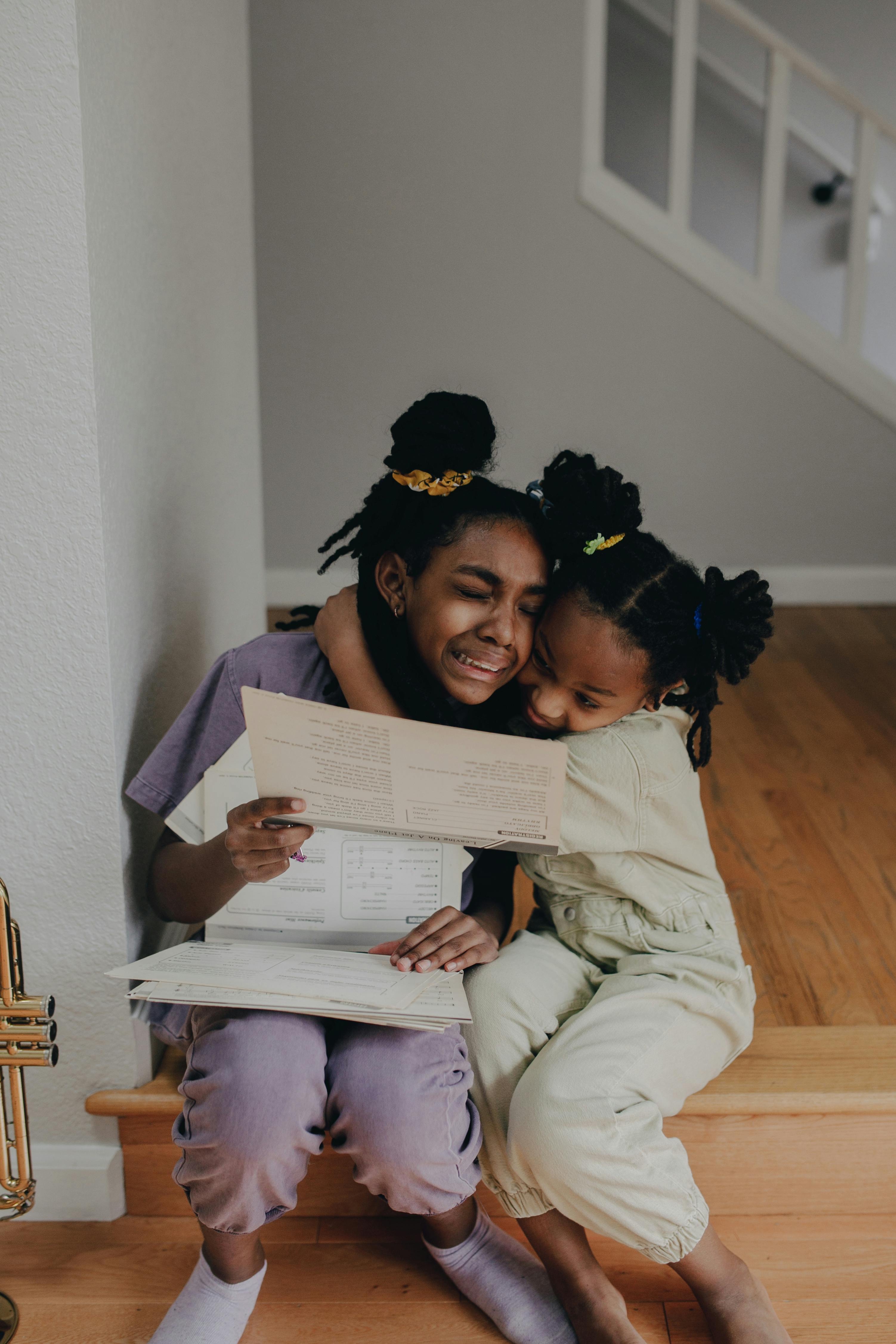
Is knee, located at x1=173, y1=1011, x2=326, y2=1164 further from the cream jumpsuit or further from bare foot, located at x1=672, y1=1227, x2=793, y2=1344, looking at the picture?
bare foot, located at x1=672, y1=1227, x2=793, y2=1344

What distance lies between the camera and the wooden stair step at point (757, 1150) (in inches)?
44.1

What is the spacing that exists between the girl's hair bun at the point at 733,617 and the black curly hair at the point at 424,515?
171 mm

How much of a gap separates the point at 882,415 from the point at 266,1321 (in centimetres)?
254

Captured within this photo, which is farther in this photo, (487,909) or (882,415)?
(882,415)

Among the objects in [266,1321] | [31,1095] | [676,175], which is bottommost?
[266,1321]

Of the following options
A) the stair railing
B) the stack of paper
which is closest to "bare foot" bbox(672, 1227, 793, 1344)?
the stack of paper

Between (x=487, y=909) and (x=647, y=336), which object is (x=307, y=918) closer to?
(x=487, y=909)

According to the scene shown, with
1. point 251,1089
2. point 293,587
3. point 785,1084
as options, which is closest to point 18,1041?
point 251,1089

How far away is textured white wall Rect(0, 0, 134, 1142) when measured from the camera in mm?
862

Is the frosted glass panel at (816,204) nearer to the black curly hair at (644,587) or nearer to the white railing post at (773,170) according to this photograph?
the white railing post at (773,170)

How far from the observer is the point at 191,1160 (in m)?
0.93

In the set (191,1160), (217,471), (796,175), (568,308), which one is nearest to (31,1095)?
(191,1160)

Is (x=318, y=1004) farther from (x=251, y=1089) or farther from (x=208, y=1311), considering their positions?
(x=208, y=1311)

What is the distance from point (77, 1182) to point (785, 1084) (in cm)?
76
